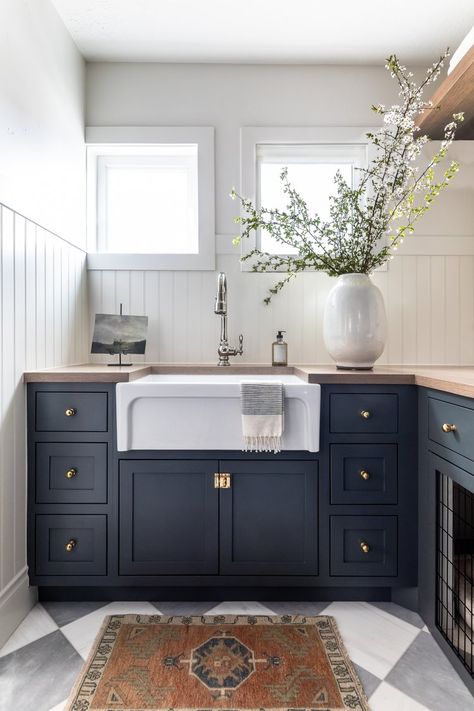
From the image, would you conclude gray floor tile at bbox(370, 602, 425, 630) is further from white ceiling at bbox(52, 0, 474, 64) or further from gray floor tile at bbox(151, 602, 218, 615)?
white ceiling at bbox(52, 0, 474, 64)

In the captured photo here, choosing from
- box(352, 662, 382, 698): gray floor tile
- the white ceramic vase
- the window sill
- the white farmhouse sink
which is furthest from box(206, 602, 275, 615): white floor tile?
the window sill

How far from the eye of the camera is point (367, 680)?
1.35 m

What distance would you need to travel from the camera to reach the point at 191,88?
229cm

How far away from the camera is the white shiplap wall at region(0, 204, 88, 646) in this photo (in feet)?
5.08

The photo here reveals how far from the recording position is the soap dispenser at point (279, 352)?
7.20 ft

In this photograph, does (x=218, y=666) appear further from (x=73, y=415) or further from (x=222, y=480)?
(x=73, y=415)

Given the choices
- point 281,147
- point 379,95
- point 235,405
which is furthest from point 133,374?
point 379,95

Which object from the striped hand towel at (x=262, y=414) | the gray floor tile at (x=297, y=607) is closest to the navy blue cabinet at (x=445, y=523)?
the gray floor tile at (x=297, y=607)

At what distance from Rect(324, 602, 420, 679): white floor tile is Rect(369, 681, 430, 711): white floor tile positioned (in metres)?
0.06

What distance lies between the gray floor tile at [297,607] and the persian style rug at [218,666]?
0.05m

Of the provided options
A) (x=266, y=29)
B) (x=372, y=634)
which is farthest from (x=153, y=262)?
(x=372, y=634)

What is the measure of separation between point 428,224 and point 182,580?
77.7 inches

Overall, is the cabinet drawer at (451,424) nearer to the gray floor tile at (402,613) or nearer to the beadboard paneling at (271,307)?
the gray floor tile at (402,613)

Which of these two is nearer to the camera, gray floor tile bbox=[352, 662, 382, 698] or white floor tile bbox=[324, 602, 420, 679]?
gray floor tile bbox=[352, 662, 382, 698]
